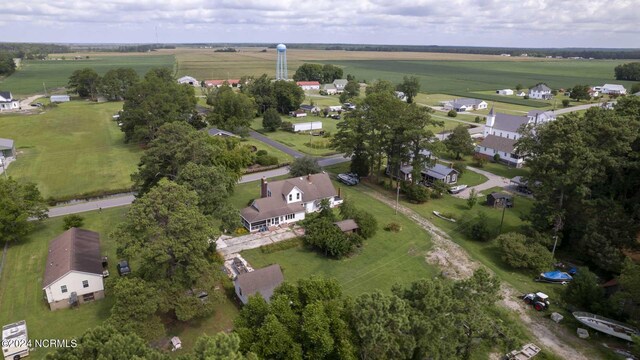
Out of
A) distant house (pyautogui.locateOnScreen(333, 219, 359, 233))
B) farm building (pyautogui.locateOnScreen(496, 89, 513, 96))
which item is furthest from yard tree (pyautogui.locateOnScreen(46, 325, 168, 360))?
farm building (pyautogui.locateOnScreen(496, 89, 513, 96))

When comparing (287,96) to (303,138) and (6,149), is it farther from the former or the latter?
(6,149)

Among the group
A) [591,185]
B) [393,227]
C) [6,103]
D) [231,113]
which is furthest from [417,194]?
[6,103]

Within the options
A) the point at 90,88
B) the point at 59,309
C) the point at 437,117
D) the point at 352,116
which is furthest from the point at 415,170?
the point at 90,88

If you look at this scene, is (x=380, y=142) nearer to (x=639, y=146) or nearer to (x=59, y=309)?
(x=639, y=146)

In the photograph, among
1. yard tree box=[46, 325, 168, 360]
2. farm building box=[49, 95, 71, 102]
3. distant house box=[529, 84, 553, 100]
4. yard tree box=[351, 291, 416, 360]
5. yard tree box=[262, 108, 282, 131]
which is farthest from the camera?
distant house box=[529, 84, 553, 100]

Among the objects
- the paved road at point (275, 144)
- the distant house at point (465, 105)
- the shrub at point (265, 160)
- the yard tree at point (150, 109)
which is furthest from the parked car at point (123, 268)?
the distant house at point (465, 105)

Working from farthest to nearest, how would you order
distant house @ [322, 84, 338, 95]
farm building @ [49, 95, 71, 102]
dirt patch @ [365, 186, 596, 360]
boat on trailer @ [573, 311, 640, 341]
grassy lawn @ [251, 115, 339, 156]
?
distant house @ [322, 84, 338, 95] → farm building @ [49, 95, 71, 102] → grassy lawn @ [251, 115, 339, 156] → boat on trailer @ [573, 311, 640, 341] → dirt patch @ [365, 186, 596, 360]

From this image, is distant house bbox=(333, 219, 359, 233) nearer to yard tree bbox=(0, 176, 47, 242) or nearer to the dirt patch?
the dirt patch

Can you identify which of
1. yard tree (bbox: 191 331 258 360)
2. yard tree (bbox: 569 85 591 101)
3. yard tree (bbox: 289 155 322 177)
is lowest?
yard tree (bbox: 289 155 322 177)
